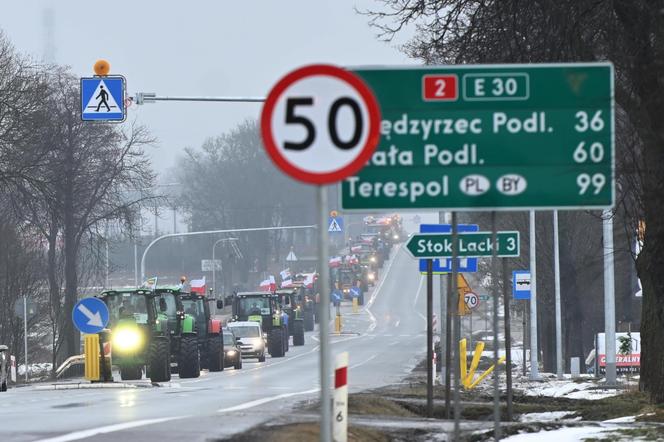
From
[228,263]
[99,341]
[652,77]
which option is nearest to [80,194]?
[99,341]

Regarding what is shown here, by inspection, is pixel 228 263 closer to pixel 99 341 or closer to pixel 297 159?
pixel 99 341

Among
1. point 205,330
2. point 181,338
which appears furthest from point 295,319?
point 181,338

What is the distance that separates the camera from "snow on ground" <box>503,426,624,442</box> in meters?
14.5

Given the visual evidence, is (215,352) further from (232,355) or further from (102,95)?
(102,95)

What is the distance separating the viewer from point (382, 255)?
152 metres

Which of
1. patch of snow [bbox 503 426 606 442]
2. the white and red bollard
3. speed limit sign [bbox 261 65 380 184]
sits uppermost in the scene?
speed limit sign [bbox 261 65 380 184]

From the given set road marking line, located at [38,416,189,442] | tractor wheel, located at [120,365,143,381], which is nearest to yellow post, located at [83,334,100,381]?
tractor wheel, located at [120,365,143,381]

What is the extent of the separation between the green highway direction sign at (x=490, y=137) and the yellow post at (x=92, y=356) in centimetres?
2283

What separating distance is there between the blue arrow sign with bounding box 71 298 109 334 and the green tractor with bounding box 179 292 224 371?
12835mm

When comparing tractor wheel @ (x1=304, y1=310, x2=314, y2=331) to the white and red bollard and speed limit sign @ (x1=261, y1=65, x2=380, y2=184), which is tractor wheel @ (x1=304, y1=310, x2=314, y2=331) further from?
speed limit sign @ (x1=261, y1=65, x2=380, y2=184)

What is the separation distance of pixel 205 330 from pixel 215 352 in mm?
904

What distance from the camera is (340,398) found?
11.4 metres

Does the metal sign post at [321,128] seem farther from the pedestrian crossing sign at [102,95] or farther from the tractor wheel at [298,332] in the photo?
the tractor wheel at [298,332]

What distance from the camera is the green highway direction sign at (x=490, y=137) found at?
11.5m
